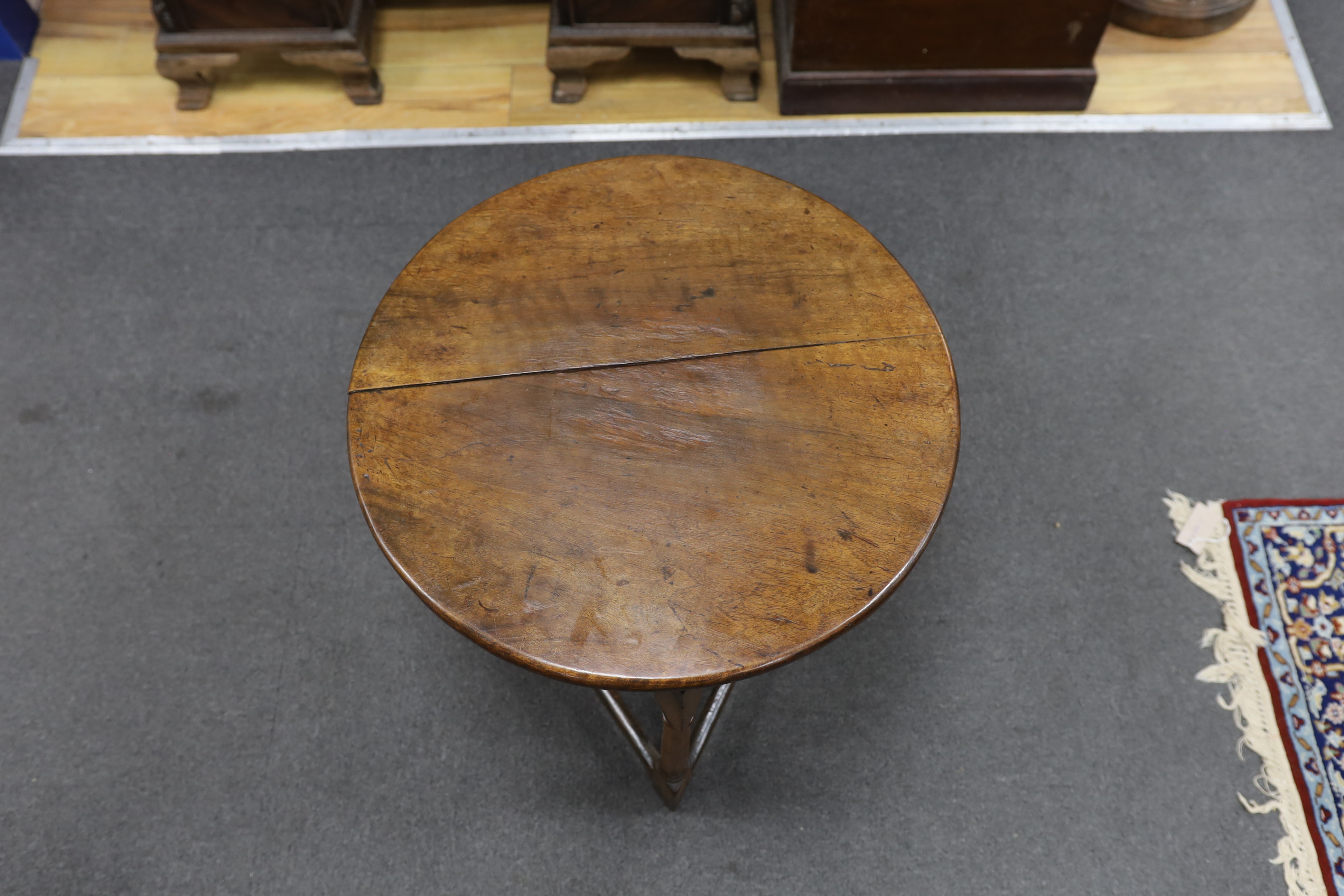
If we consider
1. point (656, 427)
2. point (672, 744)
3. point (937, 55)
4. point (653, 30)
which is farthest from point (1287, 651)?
point (653, 30)

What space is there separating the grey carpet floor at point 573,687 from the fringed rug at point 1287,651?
0.04 meters

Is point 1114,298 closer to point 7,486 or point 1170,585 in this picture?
point 1170,585

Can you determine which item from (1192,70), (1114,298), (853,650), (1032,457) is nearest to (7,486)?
(853,650)

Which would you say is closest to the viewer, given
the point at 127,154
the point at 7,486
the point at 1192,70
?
the point at 7,486

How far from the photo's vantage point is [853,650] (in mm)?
1520

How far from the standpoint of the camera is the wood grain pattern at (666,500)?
959mm

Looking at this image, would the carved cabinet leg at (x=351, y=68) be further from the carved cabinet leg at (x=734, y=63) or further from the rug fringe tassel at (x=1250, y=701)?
the rug fringe tassel at (x=1250, y=701)

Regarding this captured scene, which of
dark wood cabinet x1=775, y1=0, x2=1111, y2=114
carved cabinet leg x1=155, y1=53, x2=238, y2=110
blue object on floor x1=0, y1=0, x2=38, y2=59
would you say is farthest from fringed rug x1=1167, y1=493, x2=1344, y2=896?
blue object on floor x1=0, y1=0, x2=38, y2=59

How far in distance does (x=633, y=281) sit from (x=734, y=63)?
1.15 meters

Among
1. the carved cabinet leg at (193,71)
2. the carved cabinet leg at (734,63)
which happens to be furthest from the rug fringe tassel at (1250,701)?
the carved cabinet leg at (193,71)

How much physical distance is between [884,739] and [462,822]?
2.21ft

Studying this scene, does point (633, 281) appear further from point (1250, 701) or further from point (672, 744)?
point (1250, 701)

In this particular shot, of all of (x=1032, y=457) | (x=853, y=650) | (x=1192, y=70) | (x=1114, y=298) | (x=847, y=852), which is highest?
(x=1192, y=70)

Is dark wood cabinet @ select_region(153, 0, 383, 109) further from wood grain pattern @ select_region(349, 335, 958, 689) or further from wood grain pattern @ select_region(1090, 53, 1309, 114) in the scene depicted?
wood grain pattern @ select_region(1090, 53, 1309, 114)
